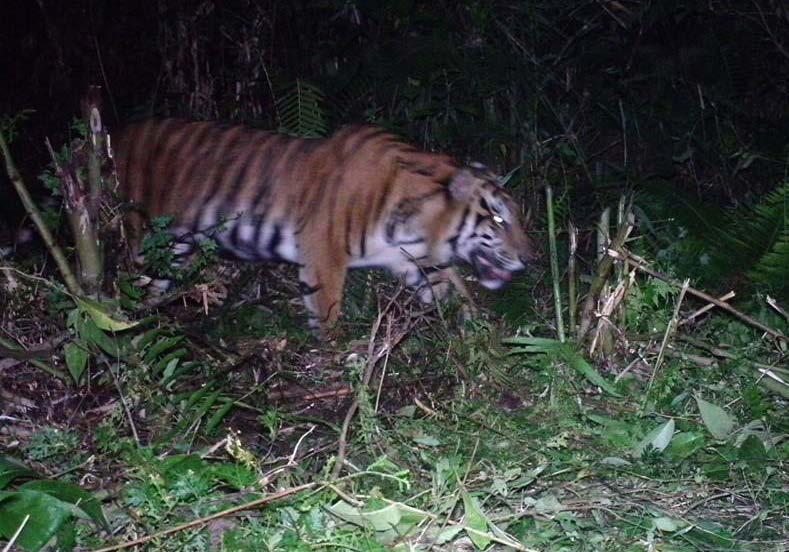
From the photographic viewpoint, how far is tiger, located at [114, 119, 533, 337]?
4.54 metres

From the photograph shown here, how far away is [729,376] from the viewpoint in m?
3.68

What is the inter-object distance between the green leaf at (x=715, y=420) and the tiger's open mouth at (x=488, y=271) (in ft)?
4.50

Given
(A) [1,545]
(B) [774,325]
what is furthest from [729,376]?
(A) [1,545]

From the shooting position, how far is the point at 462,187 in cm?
456

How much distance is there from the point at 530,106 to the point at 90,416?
10.5 ft

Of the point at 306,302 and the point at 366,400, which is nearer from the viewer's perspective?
the point at 366,400

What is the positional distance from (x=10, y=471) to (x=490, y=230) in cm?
246


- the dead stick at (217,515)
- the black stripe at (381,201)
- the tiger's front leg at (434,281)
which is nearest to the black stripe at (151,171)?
the black stripe at (381,201)

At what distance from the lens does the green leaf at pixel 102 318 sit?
3170 mm

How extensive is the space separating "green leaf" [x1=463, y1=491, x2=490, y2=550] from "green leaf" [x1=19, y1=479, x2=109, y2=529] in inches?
36.9

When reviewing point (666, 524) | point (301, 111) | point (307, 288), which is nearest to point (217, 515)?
point (666, 524)

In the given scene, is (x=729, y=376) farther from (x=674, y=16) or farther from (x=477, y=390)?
(x=674, y=16)

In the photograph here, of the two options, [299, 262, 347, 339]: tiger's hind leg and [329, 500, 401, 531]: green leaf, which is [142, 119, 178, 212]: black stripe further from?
[329, 500, 401, 531]: green leaf

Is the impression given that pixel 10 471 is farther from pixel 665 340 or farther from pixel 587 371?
pixel 665 340
